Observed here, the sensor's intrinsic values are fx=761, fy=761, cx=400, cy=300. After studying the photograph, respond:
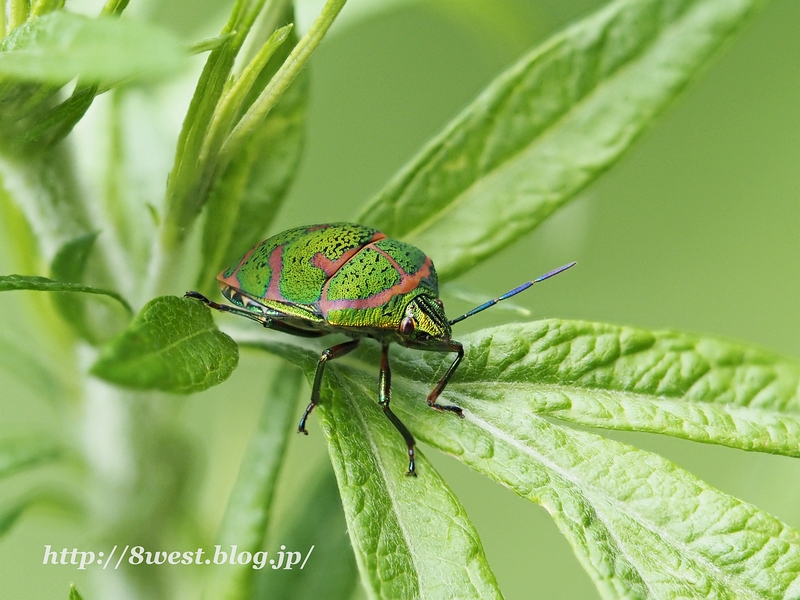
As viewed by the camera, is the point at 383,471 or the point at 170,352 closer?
the point at 170,352

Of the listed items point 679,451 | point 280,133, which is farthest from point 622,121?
point 679,451

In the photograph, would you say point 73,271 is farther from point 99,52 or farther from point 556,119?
point 556,119

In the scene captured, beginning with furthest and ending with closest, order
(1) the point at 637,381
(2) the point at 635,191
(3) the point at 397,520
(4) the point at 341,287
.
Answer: (2) the point at 635,191, (4) the point at 341,287, (1) the point at 637,381, (3) the point at 397,520

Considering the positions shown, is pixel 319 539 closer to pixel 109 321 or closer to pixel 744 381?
pixel 109 321

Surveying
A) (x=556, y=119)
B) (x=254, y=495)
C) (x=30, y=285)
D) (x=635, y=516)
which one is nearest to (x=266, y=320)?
(x=254, y=495)

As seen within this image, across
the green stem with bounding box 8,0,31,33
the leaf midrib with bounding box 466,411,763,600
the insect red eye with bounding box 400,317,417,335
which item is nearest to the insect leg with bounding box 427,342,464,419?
the leaf midrib with bounding box 466,411,763,600

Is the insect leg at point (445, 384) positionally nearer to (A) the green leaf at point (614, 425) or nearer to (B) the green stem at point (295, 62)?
(A) the green leaf at point (614, 425)
